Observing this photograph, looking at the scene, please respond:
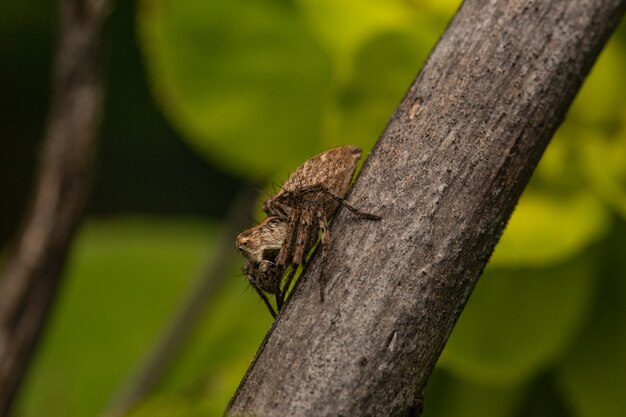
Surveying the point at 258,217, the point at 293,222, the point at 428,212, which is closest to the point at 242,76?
the point at 258,217

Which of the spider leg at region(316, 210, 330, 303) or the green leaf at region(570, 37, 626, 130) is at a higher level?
the spider leg at region(316, 210, 330, 303)

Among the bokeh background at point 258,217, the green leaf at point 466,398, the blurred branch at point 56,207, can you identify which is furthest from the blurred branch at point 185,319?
the green leaf at point 466,398

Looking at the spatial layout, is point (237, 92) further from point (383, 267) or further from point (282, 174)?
point (383, 267)

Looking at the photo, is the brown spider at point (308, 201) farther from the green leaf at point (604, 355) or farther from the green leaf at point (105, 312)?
the green leaf at point (105, 312)

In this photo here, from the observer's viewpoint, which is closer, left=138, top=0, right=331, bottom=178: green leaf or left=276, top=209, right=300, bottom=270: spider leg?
left=276, top=209, right=300, bottom=270: spider leg

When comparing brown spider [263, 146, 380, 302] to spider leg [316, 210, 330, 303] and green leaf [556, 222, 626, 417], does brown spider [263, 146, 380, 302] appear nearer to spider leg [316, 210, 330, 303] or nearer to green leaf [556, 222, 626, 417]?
spider leg [316, 210, 330, 303]

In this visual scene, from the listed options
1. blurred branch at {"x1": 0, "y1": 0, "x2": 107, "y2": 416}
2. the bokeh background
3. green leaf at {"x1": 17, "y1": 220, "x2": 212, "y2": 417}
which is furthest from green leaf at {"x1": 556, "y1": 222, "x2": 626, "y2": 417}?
green leaf at {"x1": 17, "y1": 220, "x2": 212, "y2": 417}
